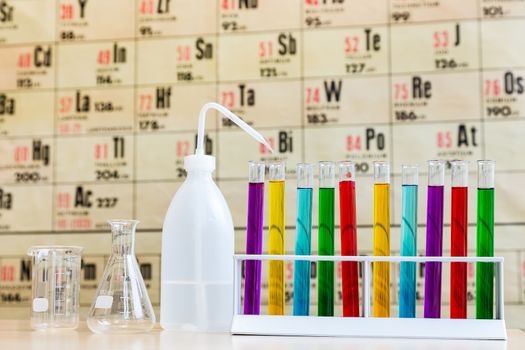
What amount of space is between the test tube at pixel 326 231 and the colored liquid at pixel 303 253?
0.7 inches

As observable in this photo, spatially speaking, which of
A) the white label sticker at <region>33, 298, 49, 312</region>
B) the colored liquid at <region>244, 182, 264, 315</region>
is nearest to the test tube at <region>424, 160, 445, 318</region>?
the colored liquid at <region>244, 182, 264, 315</region>

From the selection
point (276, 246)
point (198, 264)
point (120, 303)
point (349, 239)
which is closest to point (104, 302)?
point (120, 303)

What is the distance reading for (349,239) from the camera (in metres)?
0.97

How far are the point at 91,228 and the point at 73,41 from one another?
39 cm

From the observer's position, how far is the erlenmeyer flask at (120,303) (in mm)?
983

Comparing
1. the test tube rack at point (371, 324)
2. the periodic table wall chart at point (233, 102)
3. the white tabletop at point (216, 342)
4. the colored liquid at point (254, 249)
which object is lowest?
the white tabletop at point (216, 342)

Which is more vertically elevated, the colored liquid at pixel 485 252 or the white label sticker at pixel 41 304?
the colored liquid at pixel 485 252

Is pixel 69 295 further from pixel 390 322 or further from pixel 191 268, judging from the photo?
pixel 390 322

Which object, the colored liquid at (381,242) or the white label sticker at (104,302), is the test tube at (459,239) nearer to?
the colored liquid at (381,242)

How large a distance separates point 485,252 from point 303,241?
0.25 m

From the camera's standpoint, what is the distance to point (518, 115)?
1288 mm

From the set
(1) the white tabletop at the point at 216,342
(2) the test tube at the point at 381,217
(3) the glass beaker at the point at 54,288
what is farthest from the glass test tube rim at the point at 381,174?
(3) the glass beaker at the point at 54,288

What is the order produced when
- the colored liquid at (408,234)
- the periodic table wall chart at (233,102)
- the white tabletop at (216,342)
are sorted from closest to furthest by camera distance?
the white tabletop at (216,342)
the colored liquid at (408,234)
the periodic table wall chart at (233,102)

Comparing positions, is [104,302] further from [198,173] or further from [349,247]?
[349,247]
